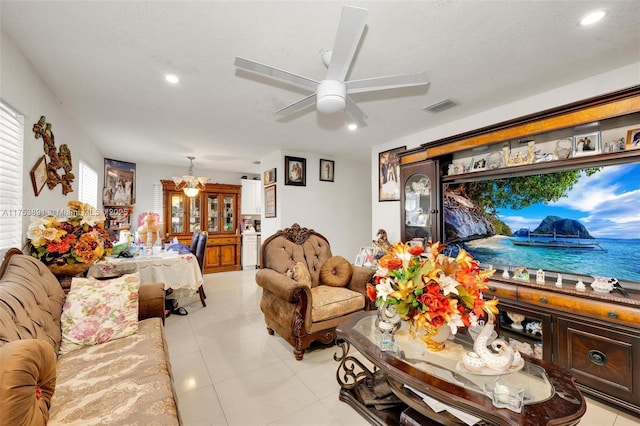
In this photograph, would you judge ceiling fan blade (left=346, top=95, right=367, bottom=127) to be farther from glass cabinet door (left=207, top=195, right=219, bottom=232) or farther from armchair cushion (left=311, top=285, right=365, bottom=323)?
glass cabinet door (left=207, top=195, right=219, bottom=232)

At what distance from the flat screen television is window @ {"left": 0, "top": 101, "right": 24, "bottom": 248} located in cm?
375

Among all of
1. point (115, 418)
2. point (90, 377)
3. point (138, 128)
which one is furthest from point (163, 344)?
point (138, 128)

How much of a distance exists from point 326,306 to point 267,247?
2.99ft

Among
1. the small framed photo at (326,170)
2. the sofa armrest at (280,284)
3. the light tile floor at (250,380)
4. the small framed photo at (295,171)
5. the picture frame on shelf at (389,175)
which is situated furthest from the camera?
the small framed photo at (326,170)

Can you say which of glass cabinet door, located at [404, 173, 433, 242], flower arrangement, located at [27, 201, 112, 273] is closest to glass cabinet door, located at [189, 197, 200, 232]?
flower arrangement, located at [27, 201, 112, 273]

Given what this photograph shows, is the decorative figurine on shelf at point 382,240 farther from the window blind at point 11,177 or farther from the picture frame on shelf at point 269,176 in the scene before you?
the window blind at point 11,177

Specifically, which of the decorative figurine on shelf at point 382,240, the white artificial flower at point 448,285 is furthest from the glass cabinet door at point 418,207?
the white artificial flower at point 448,285

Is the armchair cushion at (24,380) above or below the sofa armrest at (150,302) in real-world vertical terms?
above

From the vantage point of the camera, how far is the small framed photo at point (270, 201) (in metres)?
4.67

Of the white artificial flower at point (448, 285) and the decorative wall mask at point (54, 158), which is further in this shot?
the decorative wall mask at point (54, 158)

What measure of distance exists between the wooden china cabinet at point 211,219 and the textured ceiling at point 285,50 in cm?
307

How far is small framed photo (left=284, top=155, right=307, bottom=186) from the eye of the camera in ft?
A: 14.7

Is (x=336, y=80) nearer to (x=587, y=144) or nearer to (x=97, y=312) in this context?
(x=587, y=144)

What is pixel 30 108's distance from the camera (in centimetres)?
200
